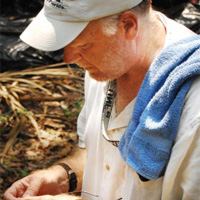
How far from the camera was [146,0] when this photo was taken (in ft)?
4.96

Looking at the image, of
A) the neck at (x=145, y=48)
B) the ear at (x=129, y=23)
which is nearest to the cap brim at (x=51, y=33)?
the ear at (x=129, y=23)

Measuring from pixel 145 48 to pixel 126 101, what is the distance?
25cm

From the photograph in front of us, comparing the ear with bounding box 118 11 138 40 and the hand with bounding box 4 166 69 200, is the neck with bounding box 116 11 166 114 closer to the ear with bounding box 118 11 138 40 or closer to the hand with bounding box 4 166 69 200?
the ear with bounding box 118 11 138 40

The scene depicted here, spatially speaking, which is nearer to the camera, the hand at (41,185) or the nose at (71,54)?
the nose at (71,54)

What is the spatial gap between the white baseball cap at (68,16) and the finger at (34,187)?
0.65 meters

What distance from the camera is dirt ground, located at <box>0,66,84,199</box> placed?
3064mm

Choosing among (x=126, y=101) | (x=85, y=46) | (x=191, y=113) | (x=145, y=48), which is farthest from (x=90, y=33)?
(x=191, y=113)

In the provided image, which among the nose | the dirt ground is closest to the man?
the nose

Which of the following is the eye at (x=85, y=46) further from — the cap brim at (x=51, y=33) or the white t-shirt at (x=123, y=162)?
the white t-shirt at (x=123, y=162)

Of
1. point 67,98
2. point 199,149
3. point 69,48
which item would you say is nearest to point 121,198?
point 199,149

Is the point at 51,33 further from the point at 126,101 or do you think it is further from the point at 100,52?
the point at 126,101

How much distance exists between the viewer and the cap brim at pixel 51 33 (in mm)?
1402

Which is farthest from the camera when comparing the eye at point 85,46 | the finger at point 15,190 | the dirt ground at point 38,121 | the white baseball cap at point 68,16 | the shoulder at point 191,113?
the dirt ground at point 38,121

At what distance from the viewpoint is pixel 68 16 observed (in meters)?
1.41
